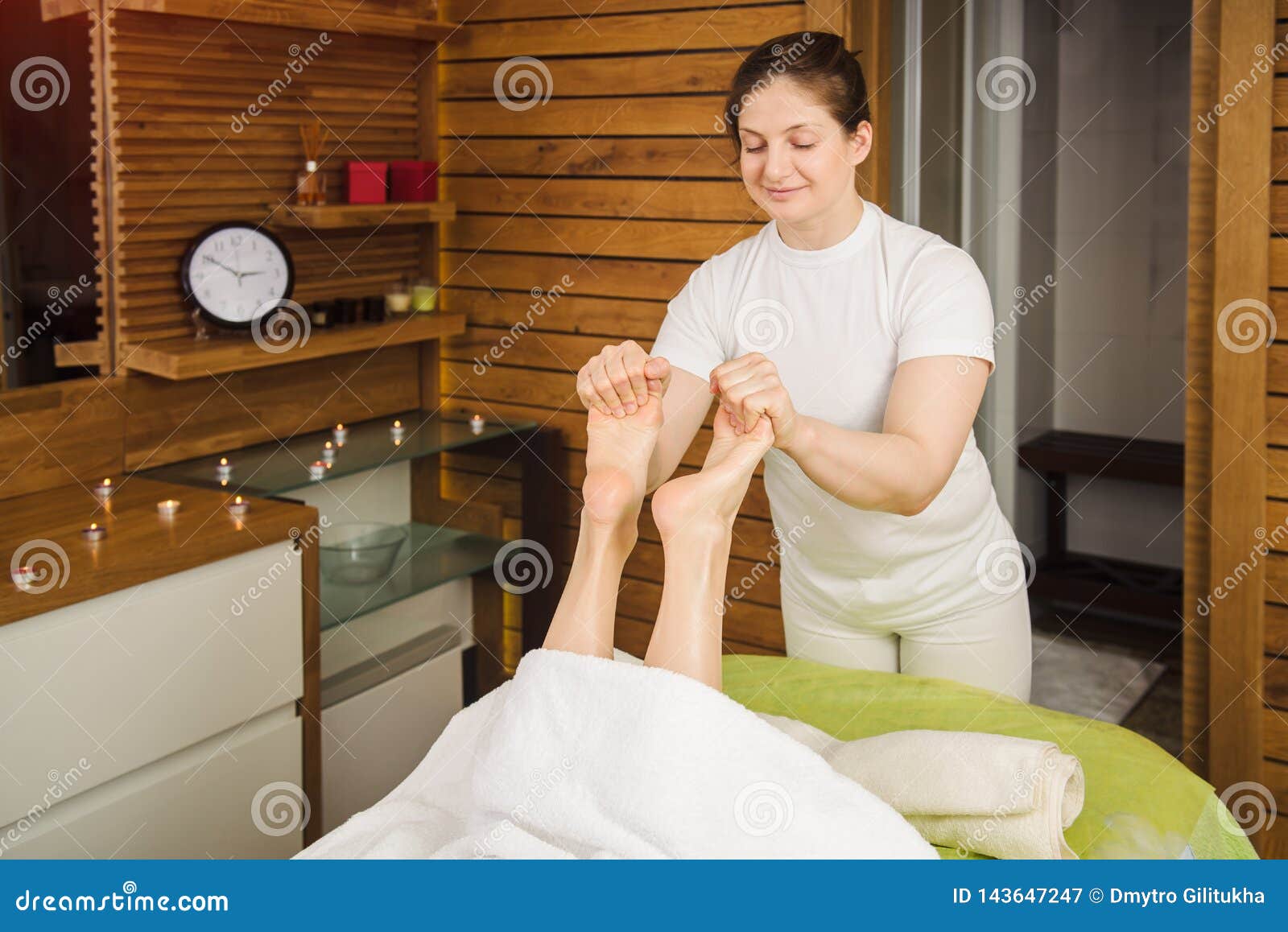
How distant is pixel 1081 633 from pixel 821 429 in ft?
9.57

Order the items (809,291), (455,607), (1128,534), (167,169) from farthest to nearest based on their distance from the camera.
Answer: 1. (1128,534)
2. (455,607)
3. (167,169)
4. (809,291)

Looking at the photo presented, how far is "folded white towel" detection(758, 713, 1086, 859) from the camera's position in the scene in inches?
59.8

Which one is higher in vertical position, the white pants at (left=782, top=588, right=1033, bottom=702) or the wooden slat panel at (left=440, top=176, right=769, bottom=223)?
the wooden slat panel at (left=440, top=176, right=769, bottom=223)

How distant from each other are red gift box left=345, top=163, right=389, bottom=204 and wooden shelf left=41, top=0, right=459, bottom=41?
31cm

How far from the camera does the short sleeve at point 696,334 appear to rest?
202 centimetres

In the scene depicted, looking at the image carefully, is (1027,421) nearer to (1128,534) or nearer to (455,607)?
(1128,534)

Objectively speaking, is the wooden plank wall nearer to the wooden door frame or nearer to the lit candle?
the wooden door frame

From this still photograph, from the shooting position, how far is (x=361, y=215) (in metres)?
3.11

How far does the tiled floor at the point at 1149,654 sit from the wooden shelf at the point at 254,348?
7.09 ft

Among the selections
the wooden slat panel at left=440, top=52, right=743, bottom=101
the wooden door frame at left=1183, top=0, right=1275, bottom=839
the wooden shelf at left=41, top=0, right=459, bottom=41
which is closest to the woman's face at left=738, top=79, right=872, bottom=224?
the wooden door frame at left=1183, top=0, right=1275, bottom=839

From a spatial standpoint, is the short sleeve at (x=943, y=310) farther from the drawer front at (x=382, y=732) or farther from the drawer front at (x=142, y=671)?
the drawer front at (x=382, y=732)

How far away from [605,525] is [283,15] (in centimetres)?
181
